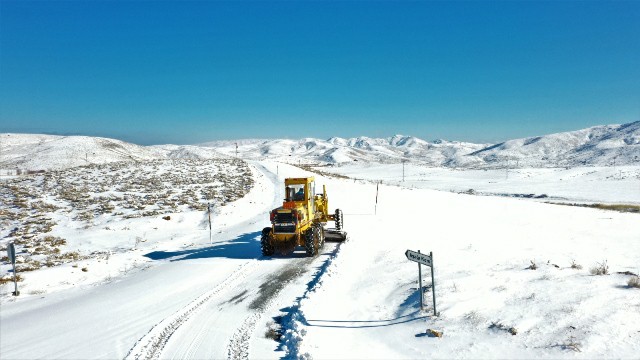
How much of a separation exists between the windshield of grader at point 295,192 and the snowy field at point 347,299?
8.12ft

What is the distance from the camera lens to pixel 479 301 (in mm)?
8680

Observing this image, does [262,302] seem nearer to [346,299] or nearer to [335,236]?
[346,299]

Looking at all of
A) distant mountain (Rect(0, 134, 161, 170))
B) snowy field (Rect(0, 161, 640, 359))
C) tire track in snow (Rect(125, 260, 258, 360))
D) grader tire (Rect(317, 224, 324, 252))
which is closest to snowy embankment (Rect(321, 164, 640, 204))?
snowy field (Rect(0, 161, 640, 359))

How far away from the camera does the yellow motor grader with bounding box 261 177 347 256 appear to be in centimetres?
1572

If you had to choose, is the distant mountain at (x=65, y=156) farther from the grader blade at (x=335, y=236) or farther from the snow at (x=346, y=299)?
the grader blade at (x=335, y=236)

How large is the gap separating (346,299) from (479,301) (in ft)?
12.0

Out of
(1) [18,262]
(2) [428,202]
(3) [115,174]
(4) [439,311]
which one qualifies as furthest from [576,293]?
(3) [115,174]

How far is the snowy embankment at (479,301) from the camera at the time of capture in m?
6.80

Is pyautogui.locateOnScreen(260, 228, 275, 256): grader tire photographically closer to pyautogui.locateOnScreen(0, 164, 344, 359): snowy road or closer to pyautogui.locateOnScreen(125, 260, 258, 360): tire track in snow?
pyautogui.locateOnScreen(0, 164, 344, 359): snowy road

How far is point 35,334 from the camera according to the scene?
900 centimetres

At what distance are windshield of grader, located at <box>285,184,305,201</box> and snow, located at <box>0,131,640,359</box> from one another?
278 centimetres

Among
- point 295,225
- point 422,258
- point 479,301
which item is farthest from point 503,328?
point 295,225

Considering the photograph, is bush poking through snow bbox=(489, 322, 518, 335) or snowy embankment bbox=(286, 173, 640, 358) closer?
snowy embankment bbox=(286, 173, 640, 358)

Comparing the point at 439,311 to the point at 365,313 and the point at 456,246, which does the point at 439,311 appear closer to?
the point at 365,313
